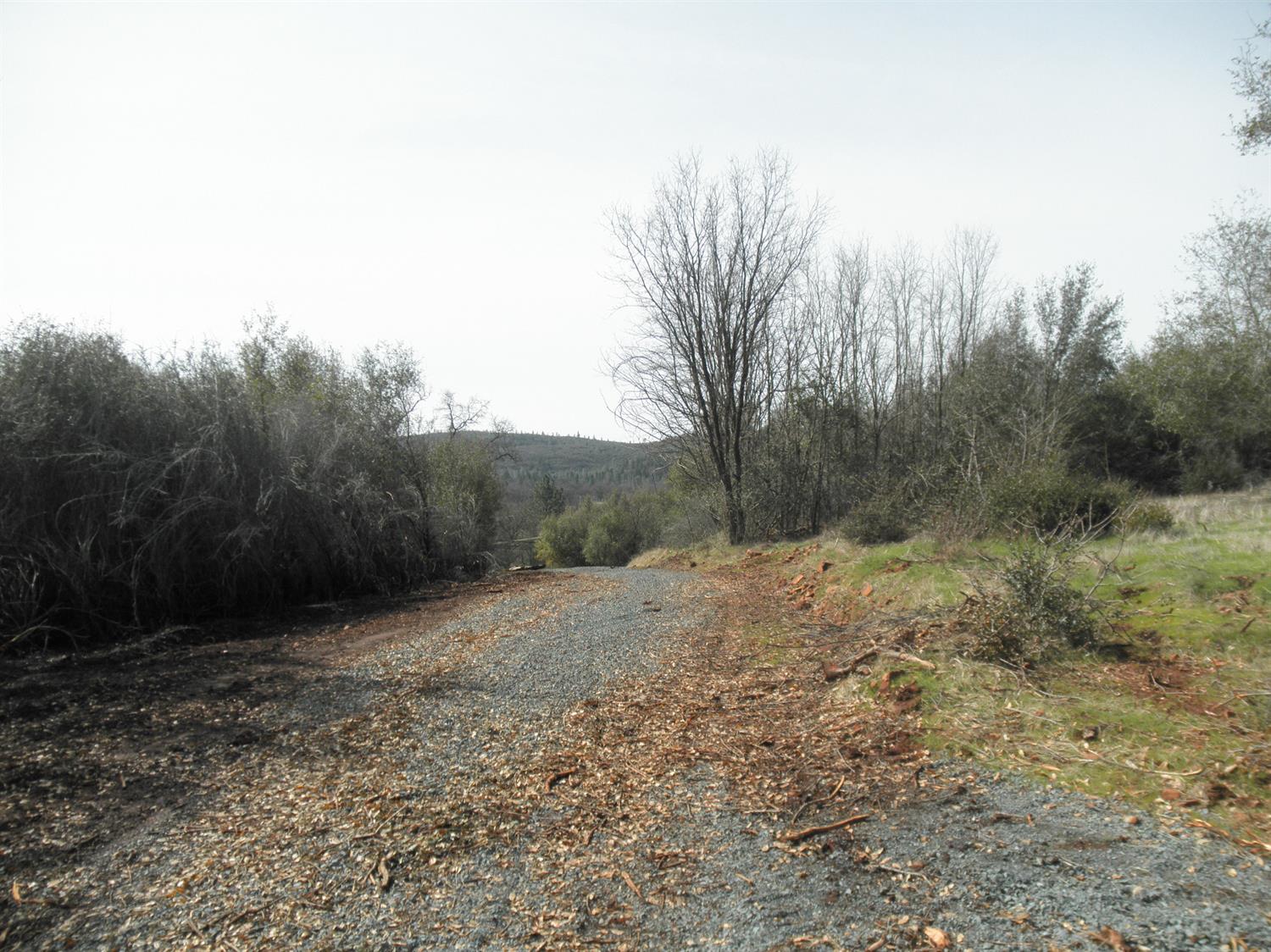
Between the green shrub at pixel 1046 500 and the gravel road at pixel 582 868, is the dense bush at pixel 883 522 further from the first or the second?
the gravel road at pixel 582 868

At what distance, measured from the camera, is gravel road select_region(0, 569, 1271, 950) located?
101 inches

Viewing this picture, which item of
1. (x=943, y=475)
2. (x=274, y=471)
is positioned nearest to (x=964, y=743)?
(x=274, y=471)

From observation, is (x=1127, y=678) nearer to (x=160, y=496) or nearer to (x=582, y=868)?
(x=582, y=868)

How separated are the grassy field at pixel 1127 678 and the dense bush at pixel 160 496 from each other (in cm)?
662

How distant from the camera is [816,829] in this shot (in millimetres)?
3303

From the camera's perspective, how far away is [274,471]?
31.4 feet

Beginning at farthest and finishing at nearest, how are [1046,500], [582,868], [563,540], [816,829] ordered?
[563,540], [1046,500], [816,829], [582,868]

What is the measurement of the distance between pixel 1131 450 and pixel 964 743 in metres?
28.1

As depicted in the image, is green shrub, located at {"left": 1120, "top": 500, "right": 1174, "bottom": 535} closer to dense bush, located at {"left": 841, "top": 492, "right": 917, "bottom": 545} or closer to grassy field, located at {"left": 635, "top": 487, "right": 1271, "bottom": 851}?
grassy field, located at {"left": 635, "top": 487, "right": 1271, "bottom": 851}

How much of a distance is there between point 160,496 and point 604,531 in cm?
3613

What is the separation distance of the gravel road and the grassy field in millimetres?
329

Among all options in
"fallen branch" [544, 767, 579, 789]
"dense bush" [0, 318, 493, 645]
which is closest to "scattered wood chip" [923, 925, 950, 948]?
"fallen branch" [544, 767, 579, 789]

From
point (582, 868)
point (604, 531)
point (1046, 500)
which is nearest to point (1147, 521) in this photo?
point (1046, 500)

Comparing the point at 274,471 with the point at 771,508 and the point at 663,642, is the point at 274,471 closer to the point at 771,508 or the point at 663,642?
the point at 663,642
